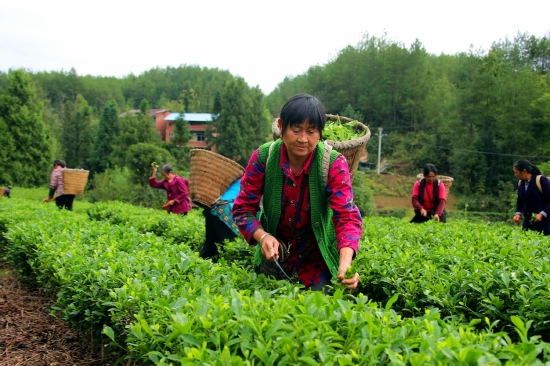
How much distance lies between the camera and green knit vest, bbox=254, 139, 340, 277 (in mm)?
2744

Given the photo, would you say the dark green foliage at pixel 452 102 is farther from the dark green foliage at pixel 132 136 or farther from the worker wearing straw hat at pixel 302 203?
the worker wearing straw hat at pixel 302 203

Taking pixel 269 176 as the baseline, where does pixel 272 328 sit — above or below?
below

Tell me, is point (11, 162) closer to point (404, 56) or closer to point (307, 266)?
point (307, 266)

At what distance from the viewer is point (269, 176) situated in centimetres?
282

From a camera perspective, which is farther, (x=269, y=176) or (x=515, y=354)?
(x=269, y=176)

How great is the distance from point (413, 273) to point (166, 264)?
1.58 m

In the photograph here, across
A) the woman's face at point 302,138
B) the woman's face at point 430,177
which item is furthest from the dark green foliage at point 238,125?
the woman's face at point 302,138

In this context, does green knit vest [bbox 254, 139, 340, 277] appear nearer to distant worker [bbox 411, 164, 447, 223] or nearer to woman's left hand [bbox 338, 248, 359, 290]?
woman's left hand [bbox 338, 248, 359, 290]

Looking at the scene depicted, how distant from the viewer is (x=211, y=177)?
5.13 m

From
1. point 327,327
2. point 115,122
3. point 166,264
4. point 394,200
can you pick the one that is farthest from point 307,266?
point 115,122

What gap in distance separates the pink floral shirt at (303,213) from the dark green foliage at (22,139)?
3503cm

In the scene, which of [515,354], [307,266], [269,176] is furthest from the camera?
[307,266]

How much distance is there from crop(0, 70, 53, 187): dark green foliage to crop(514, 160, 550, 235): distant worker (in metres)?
33.7

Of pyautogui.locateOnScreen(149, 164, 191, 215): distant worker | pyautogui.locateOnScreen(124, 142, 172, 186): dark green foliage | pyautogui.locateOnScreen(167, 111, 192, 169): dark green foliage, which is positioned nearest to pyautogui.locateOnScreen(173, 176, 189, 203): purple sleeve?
pyautogui.locateOnScreen(149, 164, 191, 215): distant worker
